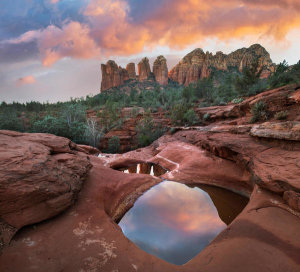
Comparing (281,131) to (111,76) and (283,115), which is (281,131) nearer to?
(283,115)

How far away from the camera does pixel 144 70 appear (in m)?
90.4

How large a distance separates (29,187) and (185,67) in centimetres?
9956

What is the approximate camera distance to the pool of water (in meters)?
3.85

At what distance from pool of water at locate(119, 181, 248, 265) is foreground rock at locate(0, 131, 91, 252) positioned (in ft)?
7.45

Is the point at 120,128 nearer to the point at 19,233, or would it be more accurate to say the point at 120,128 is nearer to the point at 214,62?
the point at 19,233

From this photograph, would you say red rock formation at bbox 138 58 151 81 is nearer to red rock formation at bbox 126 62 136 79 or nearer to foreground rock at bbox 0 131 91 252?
red rock formation at bbox 126 62 136 79

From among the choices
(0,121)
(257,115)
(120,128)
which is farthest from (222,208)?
(0,121)

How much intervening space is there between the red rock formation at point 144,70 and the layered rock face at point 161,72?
198 inches

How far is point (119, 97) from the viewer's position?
5025 centimetres

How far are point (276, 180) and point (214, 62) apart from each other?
97845 millimetres

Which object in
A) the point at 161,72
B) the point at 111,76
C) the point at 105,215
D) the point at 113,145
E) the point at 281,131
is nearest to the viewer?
the point at 105,215

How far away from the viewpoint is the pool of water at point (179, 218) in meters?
3.85

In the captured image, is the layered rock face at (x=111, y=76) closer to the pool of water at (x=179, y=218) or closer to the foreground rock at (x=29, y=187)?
the pool of water at (x=179, y=218)

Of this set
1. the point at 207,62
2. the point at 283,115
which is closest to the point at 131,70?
the point at 207,62
